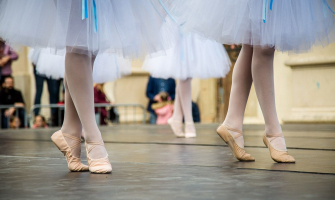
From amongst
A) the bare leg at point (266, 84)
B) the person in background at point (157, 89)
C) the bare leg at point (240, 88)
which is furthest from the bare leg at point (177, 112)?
the person in background at point (157, 89)

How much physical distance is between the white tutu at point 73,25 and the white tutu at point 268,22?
1.24ft

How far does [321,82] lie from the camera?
753 centimetres

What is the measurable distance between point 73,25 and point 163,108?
589cm

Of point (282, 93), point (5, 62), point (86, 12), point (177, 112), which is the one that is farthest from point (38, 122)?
point (86, 12)

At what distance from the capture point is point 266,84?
243 cm

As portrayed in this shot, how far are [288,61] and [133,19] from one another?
19.7ft

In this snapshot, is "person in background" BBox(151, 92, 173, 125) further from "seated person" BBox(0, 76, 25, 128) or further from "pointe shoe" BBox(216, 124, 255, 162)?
"pointe shoe" BBox(216, 124, 255, 162)

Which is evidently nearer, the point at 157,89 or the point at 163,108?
the point at 163,108

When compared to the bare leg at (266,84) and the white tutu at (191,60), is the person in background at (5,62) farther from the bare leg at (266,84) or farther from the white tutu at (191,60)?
the bare leg at (266,84)

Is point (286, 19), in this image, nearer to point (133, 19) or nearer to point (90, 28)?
point (133, 19)

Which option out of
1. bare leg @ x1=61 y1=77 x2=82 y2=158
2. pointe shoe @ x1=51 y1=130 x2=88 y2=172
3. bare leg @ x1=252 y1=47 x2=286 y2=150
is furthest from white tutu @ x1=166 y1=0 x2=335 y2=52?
pointe shoe @ x1=51 y1=130 x2=88 y2=172

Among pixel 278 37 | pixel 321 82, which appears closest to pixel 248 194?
pixel 278 37

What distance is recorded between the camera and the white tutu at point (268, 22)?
226cm

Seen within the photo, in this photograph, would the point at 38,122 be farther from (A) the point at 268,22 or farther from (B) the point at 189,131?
(A) the point at 268,22
